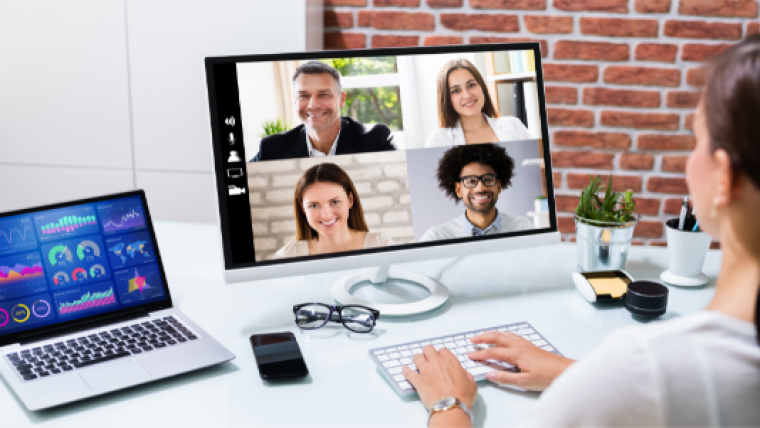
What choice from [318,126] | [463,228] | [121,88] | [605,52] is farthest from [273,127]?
[605,52]

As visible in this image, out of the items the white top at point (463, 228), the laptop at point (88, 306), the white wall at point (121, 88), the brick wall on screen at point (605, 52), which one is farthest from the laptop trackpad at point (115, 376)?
the brick wall on screen at point (605, 52)

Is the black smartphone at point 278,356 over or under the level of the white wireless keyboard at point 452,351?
over

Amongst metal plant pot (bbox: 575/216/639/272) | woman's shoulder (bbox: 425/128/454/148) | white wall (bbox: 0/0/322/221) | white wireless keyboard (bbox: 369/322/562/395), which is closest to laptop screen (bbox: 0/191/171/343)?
white wireless keyboard (bbox: 369/322/562/395)

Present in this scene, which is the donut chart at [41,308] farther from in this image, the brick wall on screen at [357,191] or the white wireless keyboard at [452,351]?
the white wireless keyboard at [452,351]

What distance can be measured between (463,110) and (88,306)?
2.56ft

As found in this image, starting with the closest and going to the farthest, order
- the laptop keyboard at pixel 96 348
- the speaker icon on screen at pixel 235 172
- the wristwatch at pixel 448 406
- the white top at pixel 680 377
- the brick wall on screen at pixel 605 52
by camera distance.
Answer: the white top at pixel 680 377, the wristwatch at pixel 448 406, the laptop keyboard at pixel 96 348, the speaker icon on screen at pixel 235 172, the brick wall on screen at pixel 605 52

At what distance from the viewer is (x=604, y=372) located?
57 cm

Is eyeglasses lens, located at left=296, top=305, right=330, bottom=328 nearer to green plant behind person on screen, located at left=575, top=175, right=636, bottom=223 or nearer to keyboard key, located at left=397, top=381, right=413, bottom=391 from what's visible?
keyboard key, located at left=397, top=381, right=413, bottom=391

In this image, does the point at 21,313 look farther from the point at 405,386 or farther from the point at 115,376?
the point at 405,386

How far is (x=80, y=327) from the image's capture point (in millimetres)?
1032

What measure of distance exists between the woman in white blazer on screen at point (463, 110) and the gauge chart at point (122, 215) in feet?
1.83

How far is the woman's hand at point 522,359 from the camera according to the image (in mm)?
905

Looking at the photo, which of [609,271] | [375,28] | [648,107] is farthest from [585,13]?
[609,271]

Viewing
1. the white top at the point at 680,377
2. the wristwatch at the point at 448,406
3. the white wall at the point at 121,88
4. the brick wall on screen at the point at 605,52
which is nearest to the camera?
the white top at the point at 680,377
